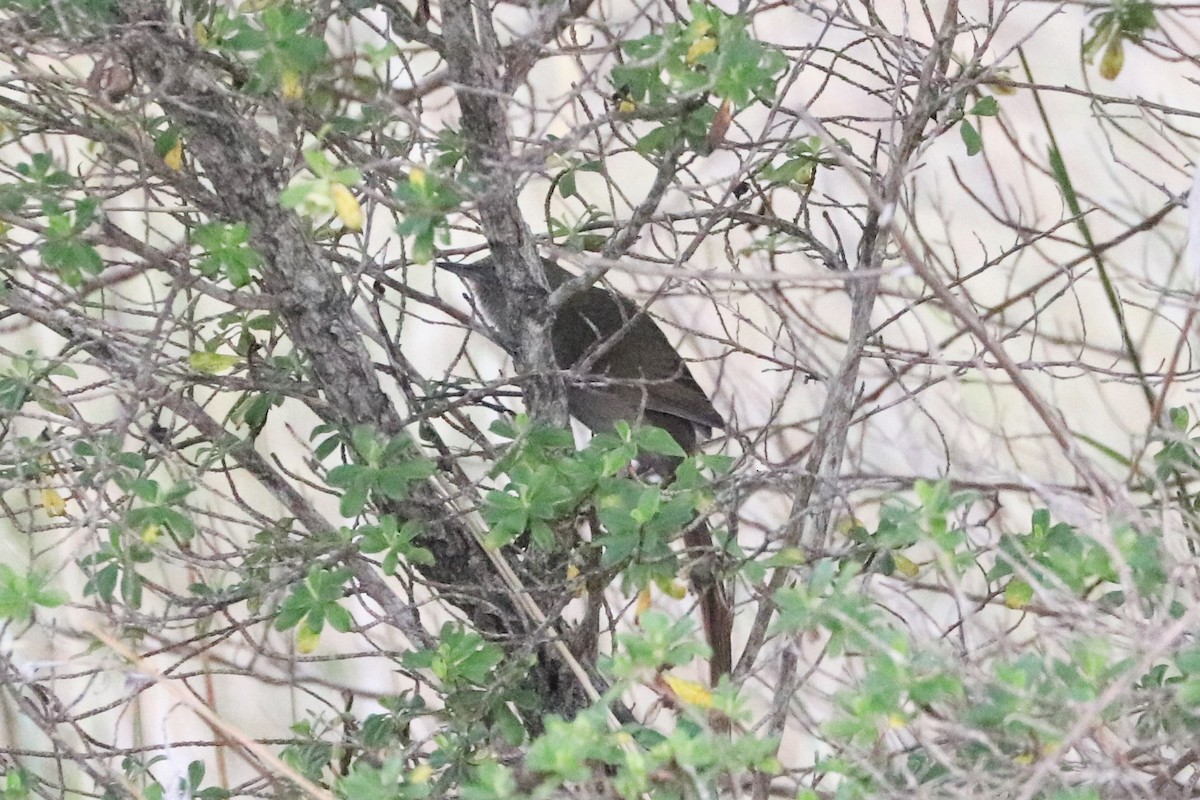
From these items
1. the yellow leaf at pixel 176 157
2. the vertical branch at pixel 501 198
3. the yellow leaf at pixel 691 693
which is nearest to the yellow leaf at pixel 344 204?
the vertical branch at pixel 501 198

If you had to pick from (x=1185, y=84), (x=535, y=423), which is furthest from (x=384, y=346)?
(x=1185, y=84)

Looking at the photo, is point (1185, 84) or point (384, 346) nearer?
point (384, 346)

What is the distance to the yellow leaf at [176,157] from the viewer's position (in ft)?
3.48

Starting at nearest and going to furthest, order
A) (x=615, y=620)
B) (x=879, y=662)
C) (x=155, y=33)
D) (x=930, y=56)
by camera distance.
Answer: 1. (x=879, y=662)
2. (x=155, y=33)
3. (x=930, y=56)
4. (x=615, y=620)

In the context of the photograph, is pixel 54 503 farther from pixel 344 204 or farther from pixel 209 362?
pixel 344 204

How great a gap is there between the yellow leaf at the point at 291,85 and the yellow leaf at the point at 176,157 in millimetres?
172

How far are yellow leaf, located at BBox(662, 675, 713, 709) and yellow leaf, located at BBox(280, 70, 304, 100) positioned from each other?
552mm

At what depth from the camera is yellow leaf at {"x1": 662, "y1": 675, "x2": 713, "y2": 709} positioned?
844mm

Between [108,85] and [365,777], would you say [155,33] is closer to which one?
[108,85]

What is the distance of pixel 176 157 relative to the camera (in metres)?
1.11

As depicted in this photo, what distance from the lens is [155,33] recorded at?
3.15 ft

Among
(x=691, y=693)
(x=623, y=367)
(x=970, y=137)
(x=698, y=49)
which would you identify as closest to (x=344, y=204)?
(x=698, y=49)

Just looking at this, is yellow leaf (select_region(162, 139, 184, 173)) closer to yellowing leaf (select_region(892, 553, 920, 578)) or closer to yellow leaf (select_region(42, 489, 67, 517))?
yellow leaf (select_region(42, 489, 67, 517))

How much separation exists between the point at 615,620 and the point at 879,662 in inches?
19.5
